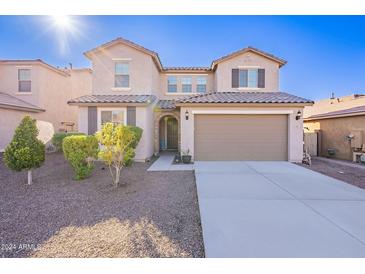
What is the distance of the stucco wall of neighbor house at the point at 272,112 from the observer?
1018 centimetres

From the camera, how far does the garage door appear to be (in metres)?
10.4

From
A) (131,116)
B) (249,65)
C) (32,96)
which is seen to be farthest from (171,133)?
(32,96)

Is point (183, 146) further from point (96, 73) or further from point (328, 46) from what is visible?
point (328, 46)

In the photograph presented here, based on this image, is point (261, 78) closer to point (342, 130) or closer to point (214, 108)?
point (214, 108)

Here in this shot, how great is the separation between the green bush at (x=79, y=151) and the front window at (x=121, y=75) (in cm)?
603

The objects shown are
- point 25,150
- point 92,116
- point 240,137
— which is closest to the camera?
point 25,150

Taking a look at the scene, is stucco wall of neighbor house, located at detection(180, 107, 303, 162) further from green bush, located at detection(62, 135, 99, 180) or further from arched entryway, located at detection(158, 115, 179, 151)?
green bush, located at detection(62, 135, 99, 180)

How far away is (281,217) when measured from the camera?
386cm

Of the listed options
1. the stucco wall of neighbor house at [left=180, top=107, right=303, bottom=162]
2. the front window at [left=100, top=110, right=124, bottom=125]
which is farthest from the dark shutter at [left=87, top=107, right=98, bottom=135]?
the stucco wall of neighbor house at [left=180, top=107, right=303, bottom=162]

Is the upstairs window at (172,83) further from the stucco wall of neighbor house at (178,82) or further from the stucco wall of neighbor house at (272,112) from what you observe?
the stucco wall of neighbor house at (272,112)

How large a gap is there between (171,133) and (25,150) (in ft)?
32.9

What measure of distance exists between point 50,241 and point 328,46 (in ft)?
52.4

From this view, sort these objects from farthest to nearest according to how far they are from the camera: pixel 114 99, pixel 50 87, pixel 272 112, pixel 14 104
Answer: pixel 50 87 → pixel 14 104 → pixel 114 99 → pixel 272 112

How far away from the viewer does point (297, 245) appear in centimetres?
295
